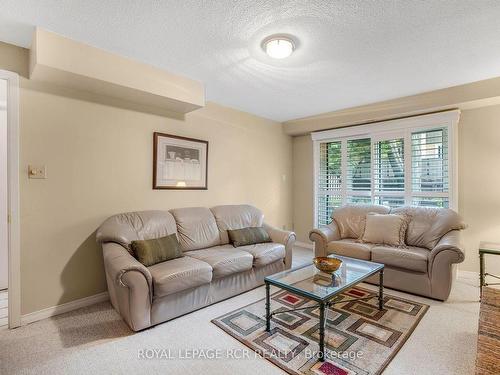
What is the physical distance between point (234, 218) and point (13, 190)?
93.4 inches

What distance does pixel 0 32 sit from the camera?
2.17m

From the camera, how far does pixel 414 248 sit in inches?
127

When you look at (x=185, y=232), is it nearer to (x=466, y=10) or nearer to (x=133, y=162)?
(x=133, y=162)

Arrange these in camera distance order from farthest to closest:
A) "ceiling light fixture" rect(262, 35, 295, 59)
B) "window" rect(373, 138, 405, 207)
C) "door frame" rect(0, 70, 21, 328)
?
"window" rect(373, 138, 405, 207), "door frame" rect(0, 70, 21, 328), "ceiling light fixture" rect(262, 35, 295, 59)

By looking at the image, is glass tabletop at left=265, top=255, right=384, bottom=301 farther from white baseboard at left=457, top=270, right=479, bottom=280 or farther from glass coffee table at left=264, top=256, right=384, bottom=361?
white baseboard at left=457, top=270, right=479, bottom=280

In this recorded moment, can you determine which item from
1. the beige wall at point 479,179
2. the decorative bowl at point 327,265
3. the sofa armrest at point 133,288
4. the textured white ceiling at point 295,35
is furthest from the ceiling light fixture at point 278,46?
the beige wall at point 479,179

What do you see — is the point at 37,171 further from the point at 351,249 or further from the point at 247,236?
the point at 351,249

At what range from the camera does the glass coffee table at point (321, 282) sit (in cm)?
190

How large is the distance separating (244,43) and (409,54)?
155cm

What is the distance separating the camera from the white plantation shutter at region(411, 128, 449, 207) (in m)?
3.62

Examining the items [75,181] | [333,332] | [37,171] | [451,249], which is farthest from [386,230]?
[37,171]

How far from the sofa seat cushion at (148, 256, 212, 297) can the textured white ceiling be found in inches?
78.4

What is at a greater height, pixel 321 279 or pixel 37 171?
pixel 37 171

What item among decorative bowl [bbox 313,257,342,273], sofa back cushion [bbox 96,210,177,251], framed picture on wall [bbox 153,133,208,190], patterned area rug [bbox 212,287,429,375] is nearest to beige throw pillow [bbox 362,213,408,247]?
patterned area rug [bbox 212,287,429,375]
